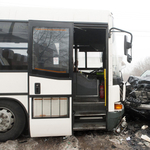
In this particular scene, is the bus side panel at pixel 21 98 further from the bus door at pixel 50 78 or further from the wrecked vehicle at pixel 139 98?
the wrecked vehicle at pixel 139 98

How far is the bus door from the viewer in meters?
2.81

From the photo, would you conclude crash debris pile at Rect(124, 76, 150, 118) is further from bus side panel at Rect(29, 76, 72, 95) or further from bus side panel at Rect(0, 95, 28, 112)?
bus side panel at Rect(0, 95, 28, 112)

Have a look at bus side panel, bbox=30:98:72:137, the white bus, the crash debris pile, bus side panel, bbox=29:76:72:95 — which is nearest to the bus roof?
the white bus

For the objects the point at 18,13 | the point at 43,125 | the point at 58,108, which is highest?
the point at 18,13

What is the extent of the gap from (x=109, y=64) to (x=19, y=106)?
2.40 m

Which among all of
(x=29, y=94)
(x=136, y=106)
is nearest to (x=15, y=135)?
(x=29, y=94)

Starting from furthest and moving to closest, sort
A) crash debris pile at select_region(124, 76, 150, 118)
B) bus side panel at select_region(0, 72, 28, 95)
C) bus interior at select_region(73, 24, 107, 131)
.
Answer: crash debris pile at select_region(124, 76, 150, 118) < bus interior at select_region(73, 24, 107, 131) < bus side panel at select_region(0, 72, 28, 95)

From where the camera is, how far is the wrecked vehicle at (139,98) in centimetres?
388

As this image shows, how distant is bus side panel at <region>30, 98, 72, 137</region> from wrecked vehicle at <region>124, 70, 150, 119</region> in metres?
2.26

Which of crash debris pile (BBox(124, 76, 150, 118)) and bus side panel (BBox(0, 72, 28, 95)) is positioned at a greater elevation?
bus side panel (BBox(0, 72, 28, 95))

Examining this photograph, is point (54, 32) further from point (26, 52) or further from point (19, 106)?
point (19, 106)

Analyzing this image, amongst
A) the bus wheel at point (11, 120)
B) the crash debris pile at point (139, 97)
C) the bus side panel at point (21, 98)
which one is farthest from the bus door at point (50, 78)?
the crash debris pile at point (139, 97)

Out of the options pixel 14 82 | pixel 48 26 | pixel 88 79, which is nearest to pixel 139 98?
pixel 88 79

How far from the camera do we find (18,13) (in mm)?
2865
